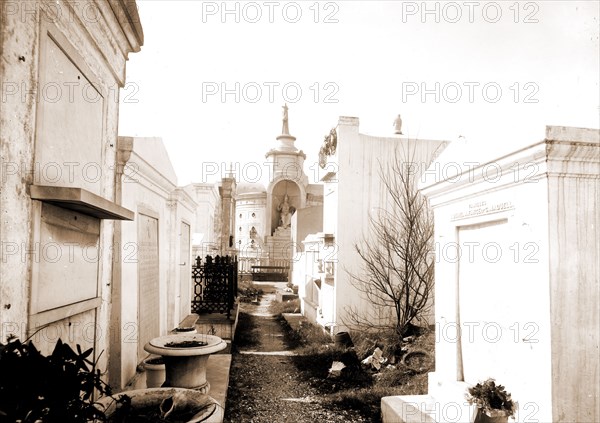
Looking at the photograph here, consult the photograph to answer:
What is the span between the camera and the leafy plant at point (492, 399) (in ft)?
11.2

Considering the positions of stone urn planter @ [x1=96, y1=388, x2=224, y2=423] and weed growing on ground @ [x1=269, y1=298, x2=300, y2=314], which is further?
weed growing on ground @ [x1=269, y1=298, x2=300, y2=314]

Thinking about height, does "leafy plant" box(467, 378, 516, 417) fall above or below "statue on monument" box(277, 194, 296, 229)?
below

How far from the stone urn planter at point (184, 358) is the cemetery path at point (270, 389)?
3.43ft

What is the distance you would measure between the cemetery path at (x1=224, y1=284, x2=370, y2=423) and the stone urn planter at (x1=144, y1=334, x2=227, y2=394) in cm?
105

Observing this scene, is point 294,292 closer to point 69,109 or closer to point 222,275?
point 222,275

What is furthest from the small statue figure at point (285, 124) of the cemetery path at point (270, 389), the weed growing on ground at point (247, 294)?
the cemetery path at point (270, 389)

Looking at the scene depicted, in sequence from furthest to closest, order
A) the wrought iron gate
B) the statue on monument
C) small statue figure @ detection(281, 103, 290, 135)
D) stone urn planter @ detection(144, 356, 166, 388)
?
small statue figure @ detection(281, 103, 290, 135), the statue on monument, the wrought iron gate, stone urn planter @ detection(144, 356, 166, 388)

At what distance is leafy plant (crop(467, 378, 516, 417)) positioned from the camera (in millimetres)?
3422

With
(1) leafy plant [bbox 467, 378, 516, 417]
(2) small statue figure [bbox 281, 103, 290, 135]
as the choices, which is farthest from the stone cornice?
(2) small statue figure [bbox 281, 103, 290, 135]

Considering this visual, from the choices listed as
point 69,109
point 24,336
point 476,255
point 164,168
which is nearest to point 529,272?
point 476,255

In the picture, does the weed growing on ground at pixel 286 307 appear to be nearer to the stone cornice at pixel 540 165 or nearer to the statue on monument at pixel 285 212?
the stone cornice at pixel 540 165

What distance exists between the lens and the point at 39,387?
164cm

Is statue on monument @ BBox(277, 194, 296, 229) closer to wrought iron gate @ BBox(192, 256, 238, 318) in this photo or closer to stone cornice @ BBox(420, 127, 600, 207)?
wrought iron gate @ BBox(192, 256, 238, 318)

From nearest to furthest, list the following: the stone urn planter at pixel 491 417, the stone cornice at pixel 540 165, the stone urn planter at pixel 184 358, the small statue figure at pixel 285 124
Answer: the stone cornice at pixel 540 165, the stone urn planter at pixel 491 417, the stone urn planter at pixel 184 358, the small statue figure at pixel 285 124
